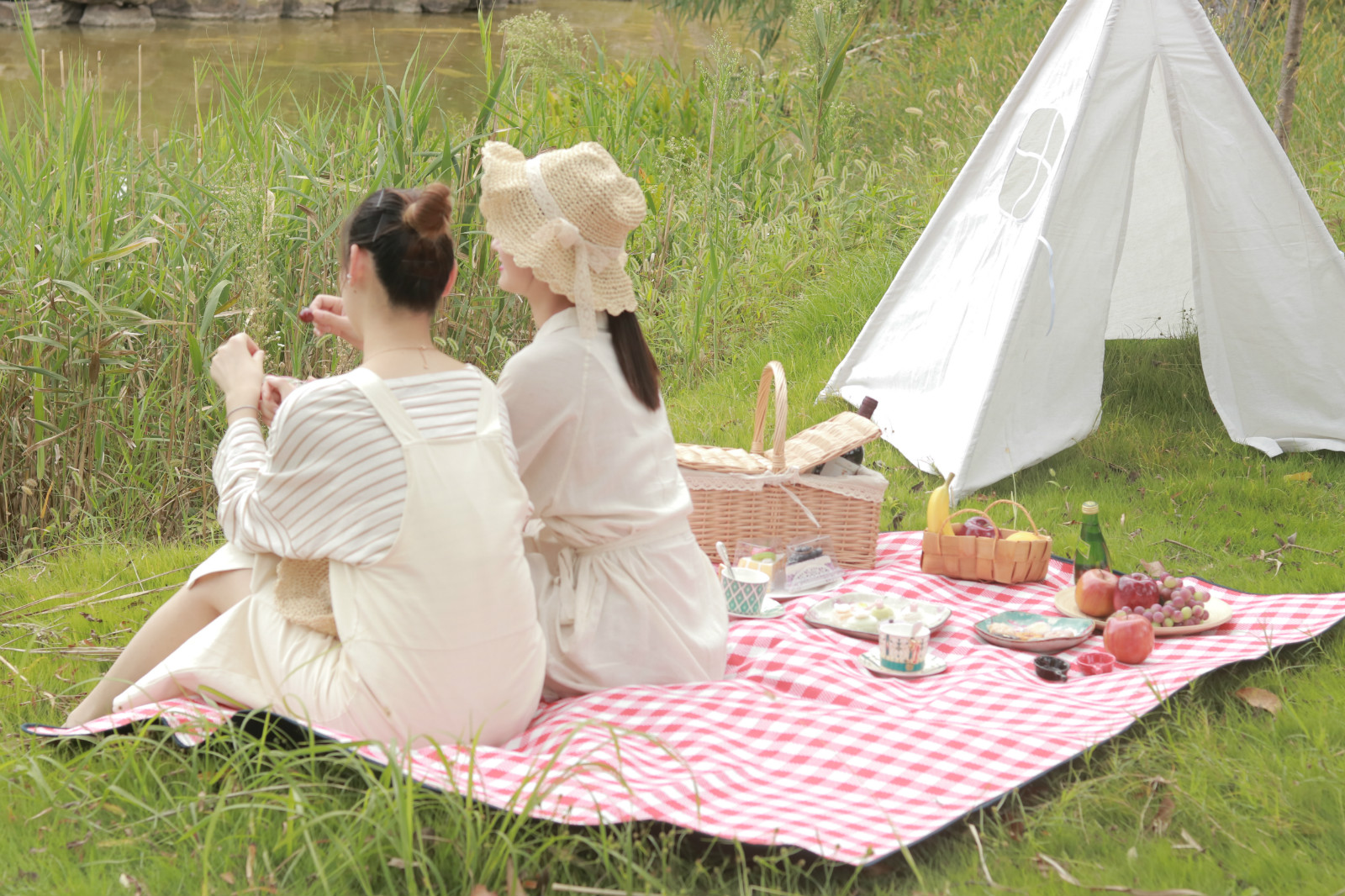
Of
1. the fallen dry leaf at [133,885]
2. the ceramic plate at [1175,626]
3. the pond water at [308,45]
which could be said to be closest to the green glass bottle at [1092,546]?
the ceramic plate at [1175,626]

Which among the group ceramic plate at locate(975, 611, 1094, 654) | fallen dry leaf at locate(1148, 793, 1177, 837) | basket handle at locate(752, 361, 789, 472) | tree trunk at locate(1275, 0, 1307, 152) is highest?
tree trunk at locate(1275, 0, 1307, 152)

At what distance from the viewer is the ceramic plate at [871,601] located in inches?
129

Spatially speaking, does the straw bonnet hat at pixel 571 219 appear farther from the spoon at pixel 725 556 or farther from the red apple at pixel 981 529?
the red apple at pixel 981 529

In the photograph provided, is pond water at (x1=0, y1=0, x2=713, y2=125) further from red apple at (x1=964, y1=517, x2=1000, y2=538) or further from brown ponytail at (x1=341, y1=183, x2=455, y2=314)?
brown ponytail at (x1=341, y1=183, x2=455, y2=314)

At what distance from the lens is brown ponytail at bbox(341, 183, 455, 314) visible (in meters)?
2.31

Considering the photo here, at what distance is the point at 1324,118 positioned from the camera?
281 inches

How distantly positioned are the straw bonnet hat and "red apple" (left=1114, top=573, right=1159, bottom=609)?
1.60 metres

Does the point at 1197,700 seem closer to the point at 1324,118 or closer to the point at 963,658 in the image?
the point at 963,658

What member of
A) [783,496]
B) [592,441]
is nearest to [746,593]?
[783,496]

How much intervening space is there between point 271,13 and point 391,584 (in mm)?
21583

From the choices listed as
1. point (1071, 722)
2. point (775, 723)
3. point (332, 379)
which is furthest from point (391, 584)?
point (1071, 722)

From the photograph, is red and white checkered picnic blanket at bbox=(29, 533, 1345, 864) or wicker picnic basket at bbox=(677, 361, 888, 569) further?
wicker picnic basket at bbox=(677, 361, 888, 569)

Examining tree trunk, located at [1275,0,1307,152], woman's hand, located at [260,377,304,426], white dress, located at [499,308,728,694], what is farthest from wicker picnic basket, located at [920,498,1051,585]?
tree trunk, located at [1275,0,1307,152]

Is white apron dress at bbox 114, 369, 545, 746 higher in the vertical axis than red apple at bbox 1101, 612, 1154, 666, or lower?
higher
